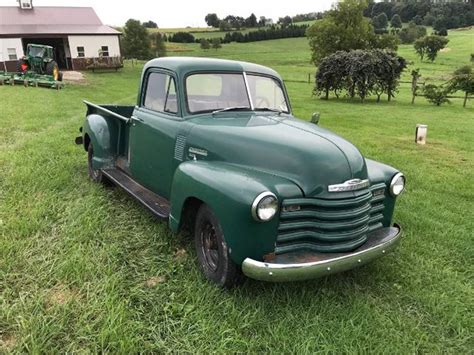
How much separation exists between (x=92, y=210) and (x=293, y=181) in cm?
266

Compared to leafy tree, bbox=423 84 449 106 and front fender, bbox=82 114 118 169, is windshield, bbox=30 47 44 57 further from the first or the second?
leafy tree, bbox=423 84 449 106

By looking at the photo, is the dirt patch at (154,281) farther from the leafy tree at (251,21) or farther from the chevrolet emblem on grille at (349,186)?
the leafy tree at (251,21)

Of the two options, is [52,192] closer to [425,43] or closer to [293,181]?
[293,181]

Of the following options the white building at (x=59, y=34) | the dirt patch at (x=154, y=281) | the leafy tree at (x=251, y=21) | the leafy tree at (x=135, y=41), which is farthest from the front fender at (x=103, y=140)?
the leafy tree at (x=251, y=21)

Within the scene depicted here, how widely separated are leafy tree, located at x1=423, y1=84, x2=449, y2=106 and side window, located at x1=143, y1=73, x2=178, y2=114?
17850 millimetres

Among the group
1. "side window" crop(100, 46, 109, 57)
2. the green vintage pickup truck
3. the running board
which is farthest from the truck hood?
"side window" crop(100, 46, 109, 57)

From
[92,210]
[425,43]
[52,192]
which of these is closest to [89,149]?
[52,192]

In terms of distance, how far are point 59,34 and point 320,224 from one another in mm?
33827

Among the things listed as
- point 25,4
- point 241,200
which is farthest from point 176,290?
point 25,4

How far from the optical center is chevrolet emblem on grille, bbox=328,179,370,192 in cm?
304

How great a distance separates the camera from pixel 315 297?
327cm

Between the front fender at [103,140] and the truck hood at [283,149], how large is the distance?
6.78 ft

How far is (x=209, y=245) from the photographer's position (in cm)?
350

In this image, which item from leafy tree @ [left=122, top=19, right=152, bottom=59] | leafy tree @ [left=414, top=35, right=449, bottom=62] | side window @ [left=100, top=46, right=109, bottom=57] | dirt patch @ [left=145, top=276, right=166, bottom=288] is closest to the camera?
dirt patch @ [left=145, top=276, right=166, bottom=288]
